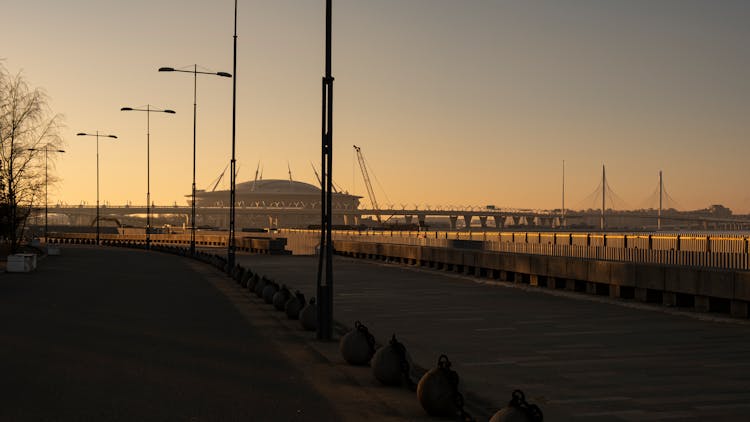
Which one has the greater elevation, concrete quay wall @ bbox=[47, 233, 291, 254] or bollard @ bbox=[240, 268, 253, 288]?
concrete quay wall @ bbox=[47, 233, 291, 254]

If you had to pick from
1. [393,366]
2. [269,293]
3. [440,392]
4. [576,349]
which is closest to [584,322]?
[576,349]

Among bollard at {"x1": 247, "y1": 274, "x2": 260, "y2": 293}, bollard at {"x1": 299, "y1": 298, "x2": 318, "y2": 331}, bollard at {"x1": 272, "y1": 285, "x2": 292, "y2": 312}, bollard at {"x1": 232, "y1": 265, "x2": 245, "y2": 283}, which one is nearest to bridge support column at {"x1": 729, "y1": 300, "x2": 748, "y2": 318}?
bollard at {"x1": 299, "y1": 298, "x2": 318, "y2": 331}

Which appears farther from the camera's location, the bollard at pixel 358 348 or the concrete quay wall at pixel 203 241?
the concrete quay wall at pixel 203 241

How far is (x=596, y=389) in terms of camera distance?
12891 mm

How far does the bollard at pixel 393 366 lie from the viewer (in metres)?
12.8

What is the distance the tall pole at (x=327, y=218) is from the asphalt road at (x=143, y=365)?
122 centimetres

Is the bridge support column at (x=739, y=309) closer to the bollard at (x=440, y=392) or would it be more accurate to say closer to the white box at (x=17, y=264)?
the bollard at (x=440, y=392)

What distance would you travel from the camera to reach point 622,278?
28.4m

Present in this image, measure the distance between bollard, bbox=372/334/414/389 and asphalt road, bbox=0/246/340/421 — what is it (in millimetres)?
946

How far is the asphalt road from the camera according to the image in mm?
11391

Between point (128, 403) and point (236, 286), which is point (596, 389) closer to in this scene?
point (128, 403)

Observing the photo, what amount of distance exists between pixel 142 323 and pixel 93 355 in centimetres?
562

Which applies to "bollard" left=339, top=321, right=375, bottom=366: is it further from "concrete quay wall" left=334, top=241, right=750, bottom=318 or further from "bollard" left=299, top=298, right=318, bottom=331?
"concrete quay wall" left=334, top=241, right=750, bottom=318

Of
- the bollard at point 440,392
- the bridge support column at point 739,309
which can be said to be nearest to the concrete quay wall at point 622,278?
the bridge support column at point 739,309
